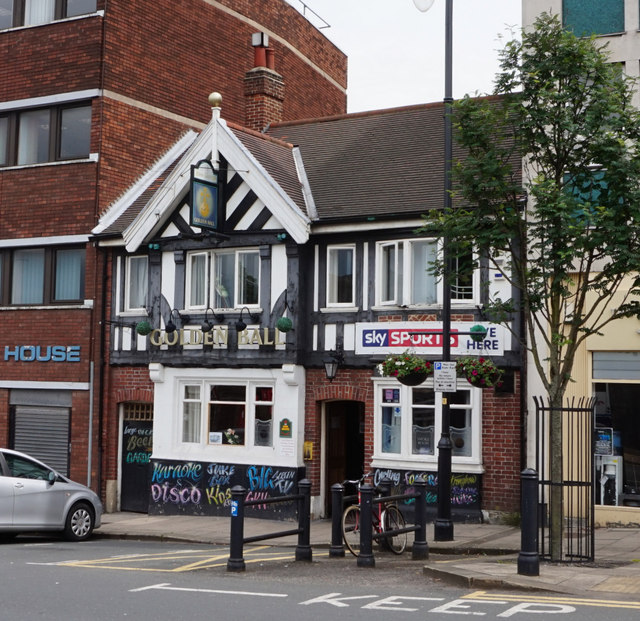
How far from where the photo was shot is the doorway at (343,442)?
19906 millimetres

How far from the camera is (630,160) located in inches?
503

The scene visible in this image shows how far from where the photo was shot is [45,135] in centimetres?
2306

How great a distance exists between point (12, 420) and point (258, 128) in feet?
29.9

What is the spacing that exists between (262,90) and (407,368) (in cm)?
1037

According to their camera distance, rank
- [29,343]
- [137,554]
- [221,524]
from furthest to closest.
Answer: [29,343] < [221,524] < [137,554]

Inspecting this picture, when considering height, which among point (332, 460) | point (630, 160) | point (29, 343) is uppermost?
point (630, 160)

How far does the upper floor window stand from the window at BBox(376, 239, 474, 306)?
951cm

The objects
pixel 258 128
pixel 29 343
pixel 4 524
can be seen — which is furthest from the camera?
pixel 258 128

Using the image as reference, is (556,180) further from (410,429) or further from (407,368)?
(410,429)

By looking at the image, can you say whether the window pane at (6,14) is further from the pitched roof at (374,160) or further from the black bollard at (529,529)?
the black bollard at (529,529)

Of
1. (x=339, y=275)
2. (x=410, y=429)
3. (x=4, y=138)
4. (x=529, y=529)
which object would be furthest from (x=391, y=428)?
(x=4, y=138)

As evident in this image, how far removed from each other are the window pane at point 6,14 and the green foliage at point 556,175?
47.2ft

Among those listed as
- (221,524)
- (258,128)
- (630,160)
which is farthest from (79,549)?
(258,128)

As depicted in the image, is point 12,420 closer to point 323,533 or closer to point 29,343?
point 29,343
